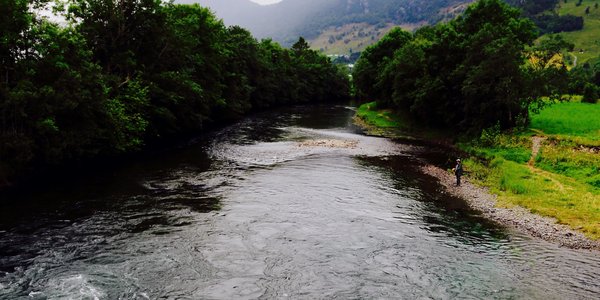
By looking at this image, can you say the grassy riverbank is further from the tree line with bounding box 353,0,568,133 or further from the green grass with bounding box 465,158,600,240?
the tree line with bounding box 353,0,568,133

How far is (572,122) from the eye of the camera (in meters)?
58.6

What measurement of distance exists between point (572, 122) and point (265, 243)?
178 feet

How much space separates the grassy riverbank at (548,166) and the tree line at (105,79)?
36552mm

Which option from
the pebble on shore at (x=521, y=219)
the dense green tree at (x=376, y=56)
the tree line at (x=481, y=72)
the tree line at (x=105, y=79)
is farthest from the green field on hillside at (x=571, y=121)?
the tree line at (x=105, y=79)

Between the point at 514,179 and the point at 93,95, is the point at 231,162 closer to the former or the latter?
the point at 93,95

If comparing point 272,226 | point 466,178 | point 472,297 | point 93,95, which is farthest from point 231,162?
point 472,297

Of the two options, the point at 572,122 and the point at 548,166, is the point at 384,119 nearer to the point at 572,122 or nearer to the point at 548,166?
the point at 572,122

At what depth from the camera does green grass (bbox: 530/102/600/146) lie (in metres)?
50.9

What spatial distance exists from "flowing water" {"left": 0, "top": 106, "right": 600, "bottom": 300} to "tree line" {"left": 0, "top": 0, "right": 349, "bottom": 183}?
13.0ft

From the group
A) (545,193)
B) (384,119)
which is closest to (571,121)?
(545,193)

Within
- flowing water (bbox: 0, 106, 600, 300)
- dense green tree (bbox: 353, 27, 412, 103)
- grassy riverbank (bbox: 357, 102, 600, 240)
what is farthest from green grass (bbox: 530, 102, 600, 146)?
dense green tree (bbox: 353, 27, 412, 103)

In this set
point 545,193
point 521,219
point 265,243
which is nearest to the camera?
point 265,243

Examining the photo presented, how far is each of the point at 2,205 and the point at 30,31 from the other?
13.7 m

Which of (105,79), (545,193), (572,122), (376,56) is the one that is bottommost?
(545,193)
